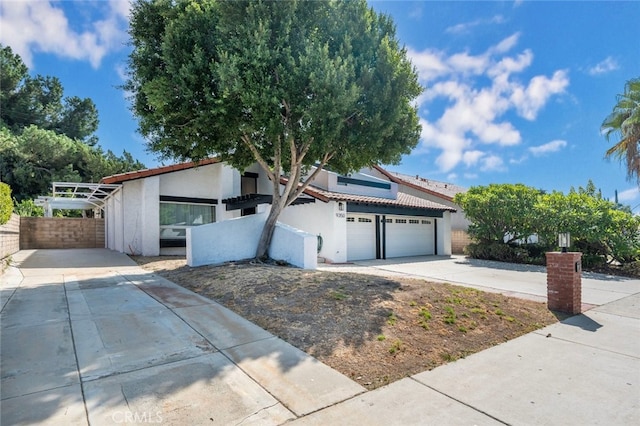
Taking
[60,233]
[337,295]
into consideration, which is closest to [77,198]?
[60,233]

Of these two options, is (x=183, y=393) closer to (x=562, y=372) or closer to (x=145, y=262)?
(x=562, y=372)

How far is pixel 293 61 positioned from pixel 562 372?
25.5 feet

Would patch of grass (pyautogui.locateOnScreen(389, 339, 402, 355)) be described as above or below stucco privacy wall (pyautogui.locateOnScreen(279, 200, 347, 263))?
below

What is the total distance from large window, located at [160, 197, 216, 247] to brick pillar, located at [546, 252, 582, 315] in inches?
558

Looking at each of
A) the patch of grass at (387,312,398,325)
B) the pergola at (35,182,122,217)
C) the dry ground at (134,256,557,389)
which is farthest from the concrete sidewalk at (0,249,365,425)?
the pergola at (35,182,122,217)

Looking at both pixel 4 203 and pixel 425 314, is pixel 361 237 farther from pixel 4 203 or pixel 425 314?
pixel 4 203

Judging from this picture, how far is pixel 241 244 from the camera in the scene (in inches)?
462

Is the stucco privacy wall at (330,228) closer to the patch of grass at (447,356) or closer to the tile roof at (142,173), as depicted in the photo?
the tile roof at (142,173)

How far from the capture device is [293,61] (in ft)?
27.1

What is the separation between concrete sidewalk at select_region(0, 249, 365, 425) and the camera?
2930 millimetres

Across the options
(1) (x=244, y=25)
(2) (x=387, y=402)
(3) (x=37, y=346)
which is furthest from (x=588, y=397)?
(1) (x=244, y=25)

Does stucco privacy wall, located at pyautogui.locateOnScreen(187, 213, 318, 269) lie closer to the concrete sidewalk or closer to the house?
the house

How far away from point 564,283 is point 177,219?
1486 centimetres

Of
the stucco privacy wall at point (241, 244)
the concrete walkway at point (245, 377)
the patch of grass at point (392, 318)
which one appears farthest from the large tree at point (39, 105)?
the patch of grass at point (392, 318)
